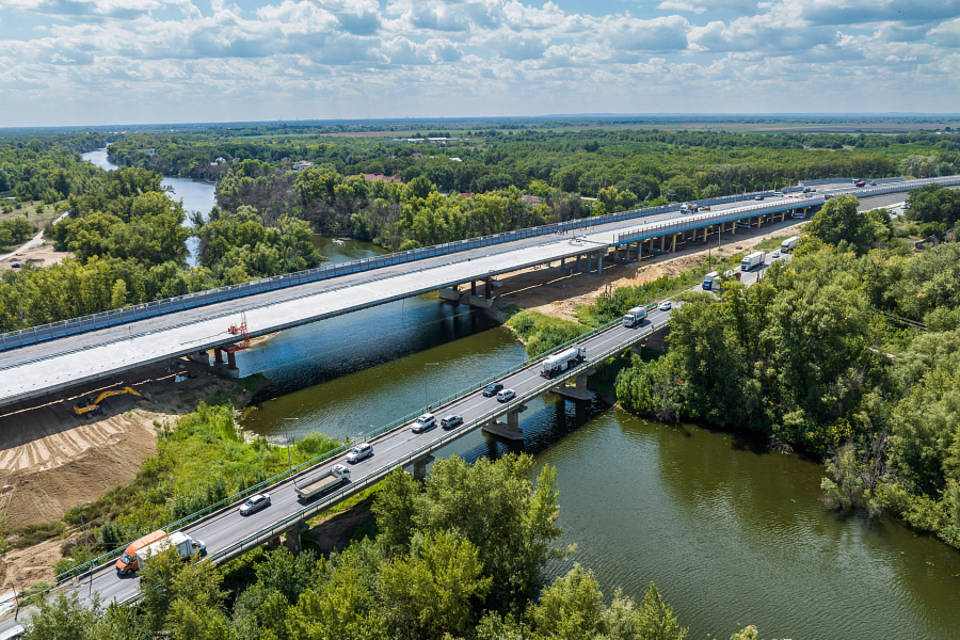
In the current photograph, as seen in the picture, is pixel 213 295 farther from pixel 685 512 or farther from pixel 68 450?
pixel 685 512

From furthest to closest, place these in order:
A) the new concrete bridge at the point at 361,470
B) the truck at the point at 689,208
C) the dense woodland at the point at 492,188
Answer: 1. the truck at the point at 689,208
2. the dense woodland at the point at 492,188
3. the new concrete bridge at the point at 361,470

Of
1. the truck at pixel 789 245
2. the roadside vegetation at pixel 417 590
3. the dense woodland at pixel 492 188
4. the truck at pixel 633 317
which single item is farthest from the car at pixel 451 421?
the truck at pixel 789 245

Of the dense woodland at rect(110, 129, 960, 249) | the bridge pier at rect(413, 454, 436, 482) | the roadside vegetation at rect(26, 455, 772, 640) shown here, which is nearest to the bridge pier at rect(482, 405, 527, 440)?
the bridge pier at rect(413, 454, 436, 482)

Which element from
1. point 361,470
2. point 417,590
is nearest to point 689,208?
point 361,470

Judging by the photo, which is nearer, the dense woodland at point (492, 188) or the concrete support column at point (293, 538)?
the concrete support column at point (293, 538)

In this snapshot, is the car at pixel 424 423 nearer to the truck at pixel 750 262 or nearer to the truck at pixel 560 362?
the truck at pixel 560 362

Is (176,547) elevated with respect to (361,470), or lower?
elevated
